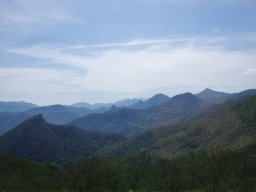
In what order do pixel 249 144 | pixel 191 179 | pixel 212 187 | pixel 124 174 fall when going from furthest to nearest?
1. pixel 249 144
2. pixel 124 174
3. pixel 191 179
4. pixel 212 187

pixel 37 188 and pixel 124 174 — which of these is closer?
pixel 37 188

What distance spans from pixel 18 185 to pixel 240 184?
15.2 metres

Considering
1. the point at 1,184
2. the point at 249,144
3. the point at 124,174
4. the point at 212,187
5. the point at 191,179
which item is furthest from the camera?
the point at 249,144

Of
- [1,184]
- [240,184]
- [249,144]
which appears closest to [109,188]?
[1,184]

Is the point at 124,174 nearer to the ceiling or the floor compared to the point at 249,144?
nearer to the ceiling

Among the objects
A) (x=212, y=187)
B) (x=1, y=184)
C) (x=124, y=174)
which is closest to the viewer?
(x=212, y=187)

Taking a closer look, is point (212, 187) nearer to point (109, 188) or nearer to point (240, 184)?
point (240, 184)

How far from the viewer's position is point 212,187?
21203 millimetres

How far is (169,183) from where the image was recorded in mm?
24500

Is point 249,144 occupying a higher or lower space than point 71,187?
lower

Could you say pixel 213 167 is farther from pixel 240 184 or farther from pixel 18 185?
pixel 18 185

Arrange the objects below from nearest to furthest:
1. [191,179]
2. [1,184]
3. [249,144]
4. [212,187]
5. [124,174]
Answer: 1. [212,187]
2. [1,184]
3. [191,179]
4. [124,174]
5. [249,144]

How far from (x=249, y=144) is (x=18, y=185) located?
164773 millimetres

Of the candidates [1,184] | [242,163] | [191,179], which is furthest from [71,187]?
[242,163]
